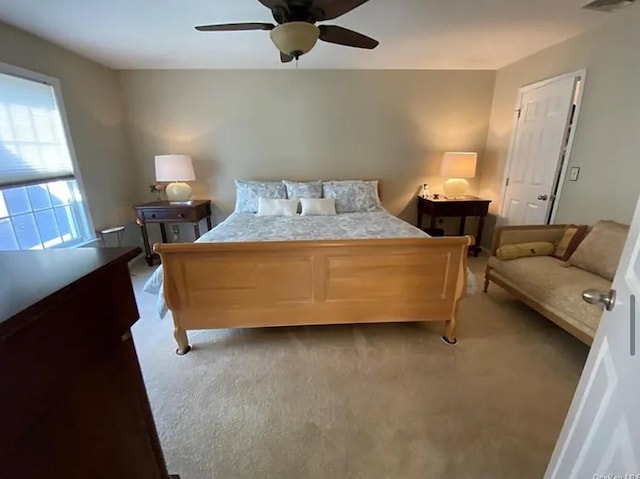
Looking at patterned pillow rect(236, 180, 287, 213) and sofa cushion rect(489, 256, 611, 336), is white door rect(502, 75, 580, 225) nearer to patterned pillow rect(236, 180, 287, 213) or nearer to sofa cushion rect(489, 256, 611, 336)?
sofa cushion rect(489, 256, 611, 336)

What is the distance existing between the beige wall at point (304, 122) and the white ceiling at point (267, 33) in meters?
0.26

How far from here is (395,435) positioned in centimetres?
149

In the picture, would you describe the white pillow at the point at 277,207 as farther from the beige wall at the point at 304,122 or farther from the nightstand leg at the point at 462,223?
the nightstand leg at the point at 462,223

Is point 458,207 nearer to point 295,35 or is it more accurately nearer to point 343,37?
point 343,37

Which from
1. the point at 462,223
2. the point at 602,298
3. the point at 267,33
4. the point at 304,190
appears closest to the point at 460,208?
the point at 462,223

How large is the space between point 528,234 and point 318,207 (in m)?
2.05

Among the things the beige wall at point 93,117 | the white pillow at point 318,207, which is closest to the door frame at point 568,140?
the white pillow at point 318,207

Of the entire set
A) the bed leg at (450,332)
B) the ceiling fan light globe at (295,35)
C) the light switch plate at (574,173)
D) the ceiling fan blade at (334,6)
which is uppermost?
the ceiling fan blade at (334,6)

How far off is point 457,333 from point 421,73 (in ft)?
10.4

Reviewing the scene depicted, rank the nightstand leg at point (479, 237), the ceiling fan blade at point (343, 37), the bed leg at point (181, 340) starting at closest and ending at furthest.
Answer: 1. the ceiling fan blade at point (343, 37)
2. the bed leg at point (181, 340)
3. the nightstand leg at point (479, 237)

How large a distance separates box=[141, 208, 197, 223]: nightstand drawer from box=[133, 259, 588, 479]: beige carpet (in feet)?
4.90

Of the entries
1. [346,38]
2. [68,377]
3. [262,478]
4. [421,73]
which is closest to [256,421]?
[262,478]

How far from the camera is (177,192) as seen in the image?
3.75 metres

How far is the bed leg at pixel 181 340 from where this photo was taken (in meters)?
2.08
